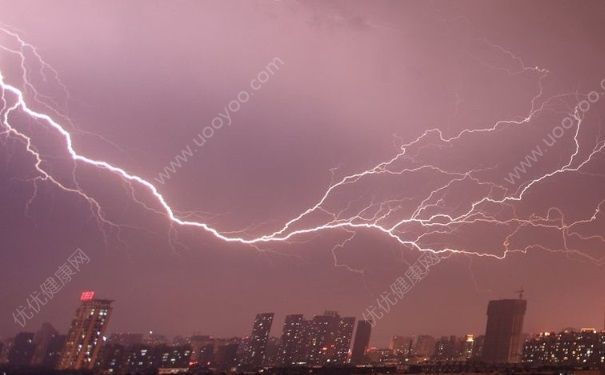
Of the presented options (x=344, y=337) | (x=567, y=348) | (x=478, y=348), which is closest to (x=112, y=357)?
(x=344, y=337)

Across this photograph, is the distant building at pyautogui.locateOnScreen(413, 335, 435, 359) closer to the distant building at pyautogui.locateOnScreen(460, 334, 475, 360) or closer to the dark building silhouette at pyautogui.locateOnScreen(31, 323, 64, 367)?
the distant building at pyautogui.locateOnScreen(460, 334, 475, 360)

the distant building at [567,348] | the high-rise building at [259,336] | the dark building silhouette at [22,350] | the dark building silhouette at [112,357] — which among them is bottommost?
the dark building silhouette at [22,350]

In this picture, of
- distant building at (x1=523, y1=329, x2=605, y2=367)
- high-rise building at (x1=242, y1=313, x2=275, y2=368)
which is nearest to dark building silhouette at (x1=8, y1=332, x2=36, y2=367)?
high-rise building at (x1=242, y1=313, x2=275, y2=368)

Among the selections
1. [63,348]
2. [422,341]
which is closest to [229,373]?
[63,348]

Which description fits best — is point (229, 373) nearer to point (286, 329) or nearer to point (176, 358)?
point (176, 358)

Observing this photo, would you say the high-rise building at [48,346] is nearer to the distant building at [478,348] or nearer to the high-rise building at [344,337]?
the high-rise building at [344,337]

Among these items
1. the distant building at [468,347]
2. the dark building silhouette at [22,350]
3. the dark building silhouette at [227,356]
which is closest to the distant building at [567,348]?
the distant building at [468,347]

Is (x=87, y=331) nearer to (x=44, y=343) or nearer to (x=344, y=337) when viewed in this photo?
(x=44, y=343)
